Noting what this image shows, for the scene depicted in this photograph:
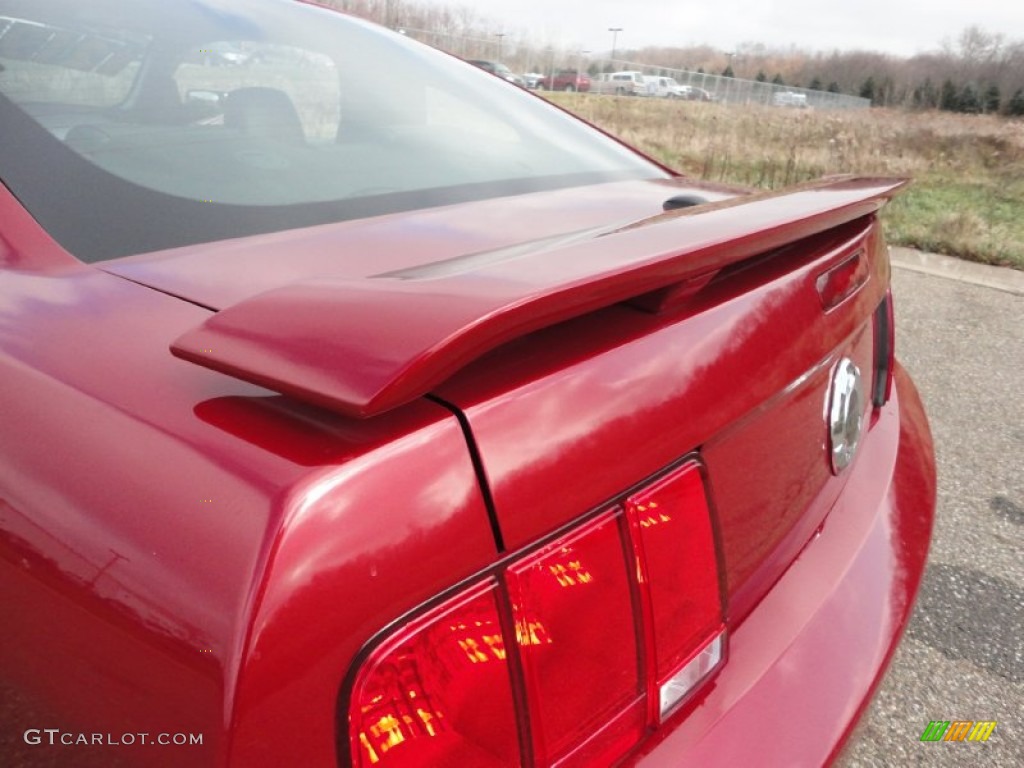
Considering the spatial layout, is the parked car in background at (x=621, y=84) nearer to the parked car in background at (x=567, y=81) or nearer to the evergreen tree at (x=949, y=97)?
the parked car in background at (x=567, y=81)

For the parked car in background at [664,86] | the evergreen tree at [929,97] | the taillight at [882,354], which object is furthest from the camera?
the parked car in background at [664,86]

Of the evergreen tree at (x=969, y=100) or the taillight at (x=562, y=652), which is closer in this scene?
the taillight at (x=562, y=652)

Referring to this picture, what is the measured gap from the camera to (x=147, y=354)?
78 cm

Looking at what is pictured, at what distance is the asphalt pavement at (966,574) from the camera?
5.74ft

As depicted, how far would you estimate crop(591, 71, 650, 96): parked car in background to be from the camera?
37.8 meters

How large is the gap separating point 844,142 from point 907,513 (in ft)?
44.4

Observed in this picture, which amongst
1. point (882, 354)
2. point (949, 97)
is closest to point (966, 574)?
point (882, 354)

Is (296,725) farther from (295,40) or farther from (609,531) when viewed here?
(295,40)

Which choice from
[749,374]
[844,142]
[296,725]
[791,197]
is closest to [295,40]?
[791,197]

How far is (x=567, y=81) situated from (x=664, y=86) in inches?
239

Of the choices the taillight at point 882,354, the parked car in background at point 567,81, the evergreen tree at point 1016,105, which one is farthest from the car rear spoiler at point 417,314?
the parked car in background at point 567,81

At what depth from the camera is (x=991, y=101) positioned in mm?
30109

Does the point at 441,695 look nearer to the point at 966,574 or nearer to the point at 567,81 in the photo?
the point at 966,574

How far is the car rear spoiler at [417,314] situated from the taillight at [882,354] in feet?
2.52
